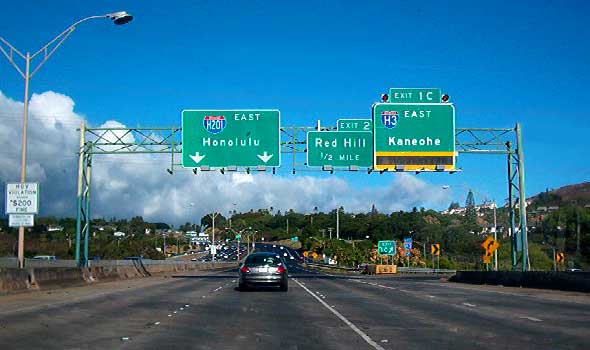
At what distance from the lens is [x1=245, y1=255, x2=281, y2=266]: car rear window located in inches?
1137

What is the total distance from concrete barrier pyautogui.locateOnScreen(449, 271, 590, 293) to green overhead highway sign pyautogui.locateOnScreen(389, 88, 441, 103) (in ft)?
33.8

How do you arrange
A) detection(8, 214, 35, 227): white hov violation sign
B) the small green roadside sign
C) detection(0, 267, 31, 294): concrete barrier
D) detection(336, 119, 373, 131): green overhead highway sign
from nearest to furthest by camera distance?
detection(0, 267, 31, 294): concrete barrier → detection(8, 214, 35, 227): white hov violation sign → detection(336, 119, 373, 131): green overhead highway sign → the small green roadside sign

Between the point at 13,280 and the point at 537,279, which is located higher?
the point at 13,280

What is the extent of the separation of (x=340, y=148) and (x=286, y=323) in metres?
24.7

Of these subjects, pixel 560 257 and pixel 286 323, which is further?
pixel 560 257

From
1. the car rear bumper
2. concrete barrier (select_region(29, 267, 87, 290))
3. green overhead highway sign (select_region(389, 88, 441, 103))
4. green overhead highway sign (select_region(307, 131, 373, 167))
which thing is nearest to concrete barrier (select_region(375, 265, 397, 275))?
green overhead highway sign (select_region(307, 131, 373, 167))

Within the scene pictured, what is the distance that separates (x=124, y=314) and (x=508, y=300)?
13978 millimetres

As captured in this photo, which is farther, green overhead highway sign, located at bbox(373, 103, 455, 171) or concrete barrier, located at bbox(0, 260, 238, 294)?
green overhead highway sign, located at bbox(373, 103, 455, 171)

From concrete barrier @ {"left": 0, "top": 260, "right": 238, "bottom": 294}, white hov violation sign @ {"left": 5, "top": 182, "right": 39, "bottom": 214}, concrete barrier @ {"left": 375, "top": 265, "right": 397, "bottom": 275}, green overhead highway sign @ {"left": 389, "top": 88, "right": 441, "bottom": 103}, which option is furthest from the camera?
concrete barrier @ {"left": 375, "top": 265, "right": 397, "bottom": 275}

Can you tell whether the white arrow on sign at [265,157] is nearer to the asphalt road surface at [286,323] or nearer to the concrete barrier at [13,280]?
the asphalt road surface at [286,323]

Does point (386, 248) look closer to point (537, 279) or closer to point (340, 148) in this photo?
point (340, 148)

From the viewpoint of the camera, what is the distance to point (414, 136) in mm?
39812

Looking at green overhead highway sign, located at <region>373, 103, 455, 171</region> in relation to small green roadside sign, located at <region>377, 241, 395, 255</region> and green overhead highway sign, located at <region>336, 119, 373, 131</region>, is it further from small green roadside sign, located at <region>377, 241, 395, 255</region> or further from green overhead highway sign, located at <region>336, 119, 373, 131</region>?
small green roadside sign, located at <region>377, 241, 395, 255</region>

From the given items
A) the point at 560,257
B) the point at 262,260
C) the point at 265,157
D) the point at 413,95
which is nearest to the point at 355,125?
the point at 413,95
